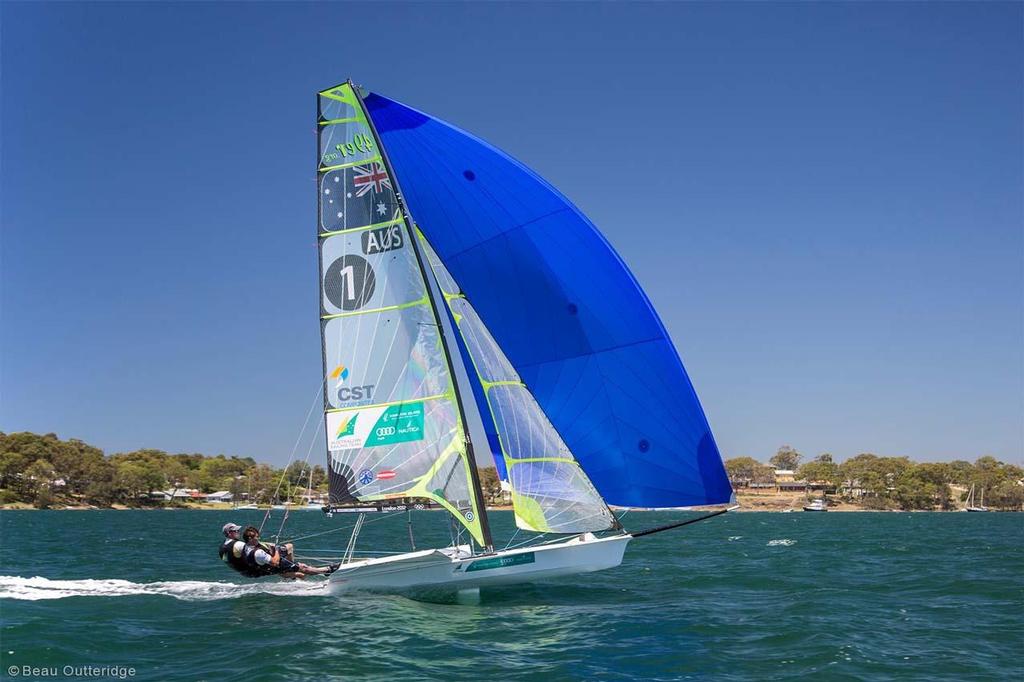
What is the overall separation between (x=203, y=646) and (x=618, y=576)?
11720 millimetres

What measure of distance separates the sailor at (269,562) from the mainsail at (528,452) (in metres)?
4.07

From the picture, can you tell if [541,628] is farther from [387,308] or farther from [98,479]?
[98,479]

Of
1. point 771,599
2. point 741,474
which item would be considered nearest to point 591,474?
point 771,599

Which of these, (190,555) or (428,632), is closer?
(428,632)

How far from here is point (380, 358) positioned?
17.1 m

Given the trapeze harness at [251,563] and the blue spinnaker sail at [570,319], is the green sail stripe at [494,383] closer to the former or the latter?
the blue spinnaker sail at [570,319]

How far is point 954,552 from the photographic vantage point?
30.4 m

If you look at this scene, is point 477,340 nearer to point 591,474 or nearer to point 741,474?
point 591,474

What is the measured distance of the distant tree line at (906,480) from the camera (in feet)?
425

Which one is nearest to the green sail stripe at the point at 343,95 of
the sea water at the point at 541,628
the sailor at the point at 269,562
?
the sailor at the point at 269,562

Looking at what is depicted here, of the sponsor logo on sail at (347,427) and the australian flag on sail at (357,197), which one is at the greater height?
the australian flag on sail at (357,197)

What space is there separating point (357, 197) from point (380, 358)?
339cm

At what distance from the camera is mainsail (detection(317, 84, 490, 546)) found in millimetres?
16859

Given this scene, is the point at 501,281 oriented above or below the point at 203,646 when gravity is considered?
above
